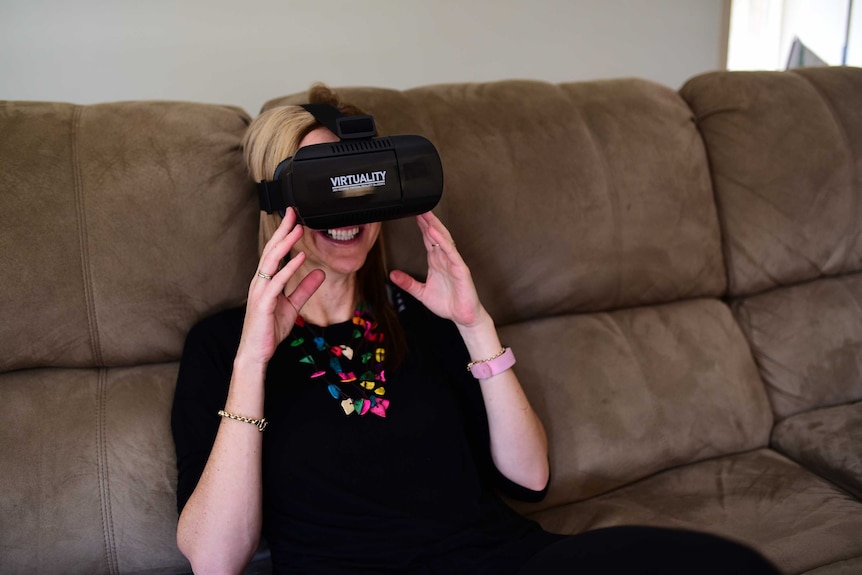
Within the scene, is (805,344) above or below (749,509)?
above

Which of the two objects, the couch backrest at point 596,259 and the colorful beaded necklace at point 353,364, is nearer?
the colorful beaded necklace at point 353,364

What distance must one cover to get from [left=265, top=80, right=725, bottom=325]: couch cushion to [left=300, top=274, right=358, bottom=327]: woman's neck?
16 cm

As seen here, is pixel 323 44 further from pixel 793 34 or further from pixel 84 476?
pixel 793 34

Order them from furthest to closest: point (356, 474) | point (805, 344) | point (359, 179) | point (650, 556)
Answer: point (805, 344)
point (356, 474)
point (359, 179)
point (650, 556)

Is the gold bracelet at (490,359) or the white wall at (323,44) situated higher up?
the white wall at (323,44)

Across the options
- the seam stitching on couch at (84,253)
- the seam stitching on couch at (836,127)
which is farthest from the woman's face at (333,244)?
the seam stitching on couch at (836,127)

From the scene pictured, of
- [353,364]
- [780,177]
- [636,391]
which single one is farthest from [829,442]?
[353,364]

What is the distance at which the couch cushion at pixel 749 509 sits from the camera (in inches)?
Result: 45.4

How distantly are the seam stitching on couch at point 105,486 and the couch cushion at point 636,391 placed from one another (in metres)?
0.72

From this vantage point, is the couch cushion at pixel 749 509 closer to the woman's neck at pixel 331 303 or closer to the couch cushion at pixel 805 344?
the couch cushion at pixel 805 344

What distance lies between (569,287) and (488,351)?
0.36 m

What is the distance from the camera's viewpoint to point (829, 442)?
139cm

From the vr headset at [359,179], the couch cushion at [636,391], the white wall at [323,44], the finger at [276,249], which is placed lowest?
the couch cushion at [636,391]

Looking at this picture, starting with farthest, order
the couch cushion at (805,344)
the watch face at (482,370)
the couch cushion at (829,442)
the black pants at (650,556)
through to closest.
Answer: the couch cushion at (805,344) < the couch cushion at (829,442) < the watch face at (482,370) < the black pants at (650,556)
